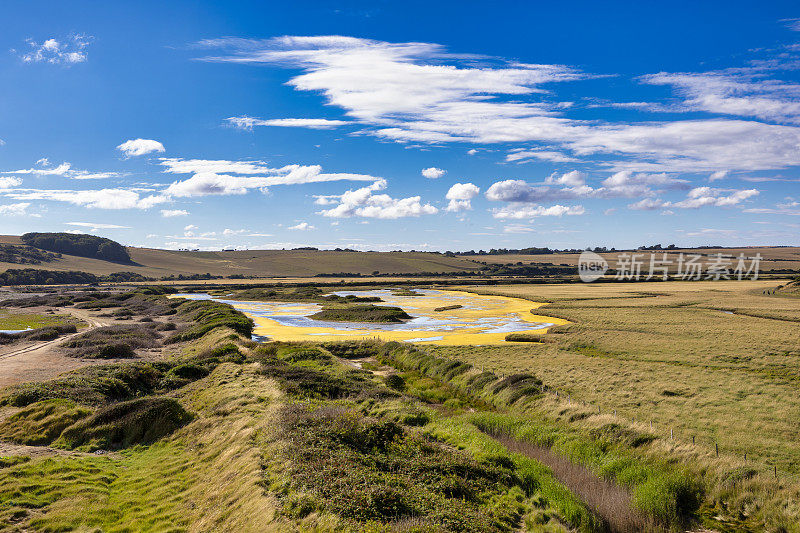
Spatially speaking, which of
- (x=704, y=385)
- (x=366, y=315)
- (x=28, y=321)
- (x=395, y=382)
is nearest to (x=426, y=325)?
(x=366, y=315)

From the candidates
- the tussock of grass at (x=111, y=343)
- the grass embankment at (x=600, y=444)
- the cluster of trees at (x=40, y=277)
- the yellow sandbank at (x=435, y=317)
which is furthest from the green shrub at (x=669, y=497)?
the cluster of trees at (x=40, y=277)

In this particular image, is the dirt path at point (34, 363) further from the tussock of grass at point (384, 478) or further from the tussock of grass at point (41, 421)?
the tussock of grass at point (384, 478)

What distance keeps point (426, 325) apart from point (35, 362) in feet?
148

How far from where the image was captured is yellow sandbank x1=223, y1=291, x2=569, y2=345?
54.9m

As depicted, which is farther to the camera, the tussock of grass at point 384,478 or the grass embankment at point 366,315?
the grass embankment at point 366,315

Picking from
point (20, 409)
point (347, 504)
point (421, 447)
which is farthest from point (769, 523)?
point (20, 409)

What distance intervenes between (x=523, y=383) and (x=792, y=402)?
14.4 meters

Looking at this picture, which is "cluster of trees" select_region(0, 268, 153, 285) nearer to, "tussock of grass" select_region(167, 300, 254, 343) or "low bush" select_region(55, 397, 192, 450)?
"tussock of grass" select_region(167, 300, 254, 343)

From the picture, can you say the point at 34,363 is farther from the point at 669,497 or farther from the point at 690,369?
the point at 690,369

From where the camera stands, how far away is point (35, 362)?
35562 mm

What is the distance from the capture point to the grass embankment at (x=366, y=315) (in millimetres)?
72938

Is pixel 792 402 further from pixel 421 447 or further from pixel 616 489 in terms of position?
pixel 421 447

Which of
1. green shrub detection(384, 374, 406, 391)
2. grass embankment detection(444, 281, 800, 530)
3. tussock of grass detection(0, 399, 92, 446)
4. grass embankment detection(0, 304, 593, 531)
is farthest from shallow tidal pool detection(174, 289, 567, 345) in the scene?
tussock of grass detection(0, 399, 92, 446)

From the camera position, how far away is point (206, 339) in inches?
1777
